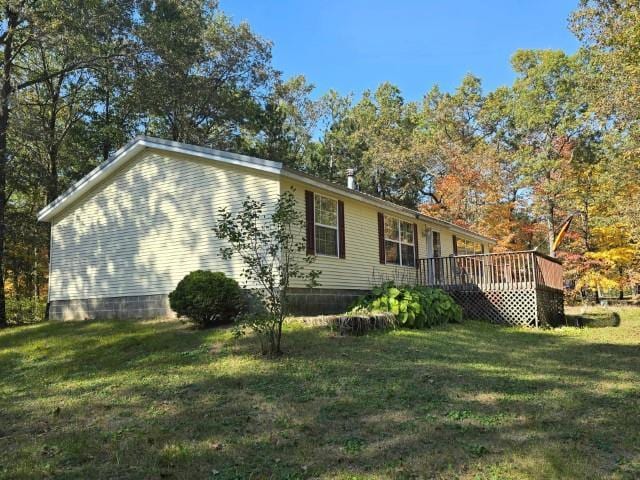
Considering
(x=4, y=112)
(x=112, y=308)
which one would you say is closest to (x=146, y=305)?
(x=112, y=308)

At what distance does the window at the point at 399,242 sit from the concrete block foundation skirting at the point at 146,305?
2056mm

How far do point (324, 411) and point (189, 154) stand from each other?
8.78 metres

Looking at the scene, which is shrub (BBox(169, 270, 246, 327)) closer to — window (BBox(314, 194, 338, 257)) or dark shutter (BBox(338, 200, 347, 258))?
window (BBox(314, 194, 338, 257))

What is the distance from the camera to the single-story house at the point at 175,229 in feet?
38.6

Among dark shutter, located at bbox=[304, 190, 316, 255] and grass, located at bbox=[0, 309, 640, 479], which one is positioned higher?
dark shutter, located at bbox=[304, 190, 316, 255]

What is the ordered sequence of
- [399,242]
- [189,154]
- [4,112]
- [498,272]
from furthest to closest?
[4,112] → [399,242] → [498,272] → [189,154]

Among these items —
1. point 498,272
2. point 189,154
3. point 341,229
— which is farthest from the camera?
point 498,272

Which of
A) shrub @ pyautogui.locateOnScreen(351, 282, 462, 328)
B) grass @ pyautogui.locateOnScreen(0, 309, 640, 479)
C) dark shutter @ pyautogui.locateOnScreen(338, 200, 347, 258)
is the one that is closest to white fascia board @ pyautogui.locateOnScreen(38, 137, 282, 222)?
dark shutter @ pyautogui.locateOnScreen(338, 200, 347, 258)

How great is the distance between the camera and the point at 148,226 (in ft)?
43.2

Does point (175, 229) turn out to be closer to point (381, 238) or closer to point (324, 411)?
point (381, 238)

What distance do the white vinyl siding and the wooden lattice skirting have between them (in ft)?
22.5

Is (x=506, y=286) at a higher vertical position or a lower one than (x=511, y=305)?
higher

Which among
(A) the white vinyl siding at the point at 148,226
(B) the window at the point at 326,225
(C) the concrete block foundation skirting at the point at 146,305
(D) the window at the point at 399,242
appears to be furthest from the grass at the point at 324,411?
(D) the window at the point at 399,242

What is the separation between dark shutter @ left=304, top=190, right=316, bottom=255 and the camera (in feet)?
38.0
